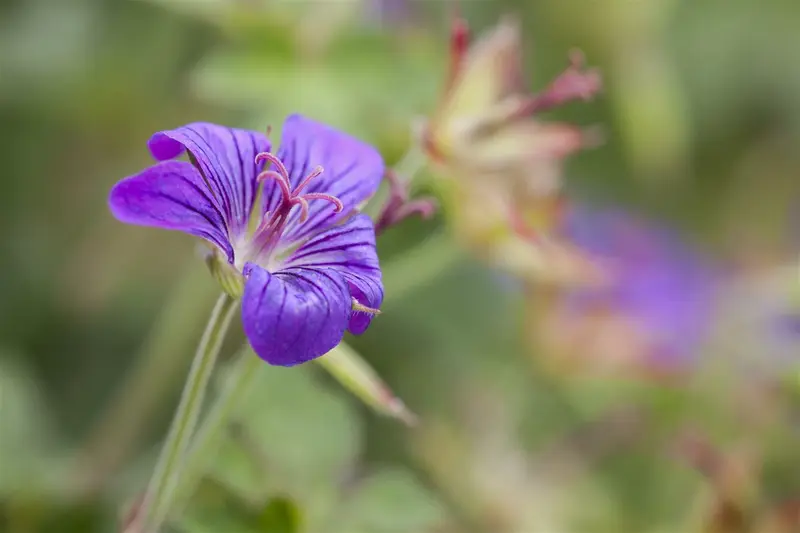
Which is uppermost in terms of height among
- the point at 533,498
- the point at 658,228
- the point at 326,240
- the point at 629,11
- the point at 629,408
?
the point at 629,11

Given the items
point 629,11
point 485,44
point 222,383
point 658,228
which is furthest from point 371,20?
point 658,228

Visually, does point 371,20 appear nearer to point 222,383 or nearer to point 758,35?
point 222,383

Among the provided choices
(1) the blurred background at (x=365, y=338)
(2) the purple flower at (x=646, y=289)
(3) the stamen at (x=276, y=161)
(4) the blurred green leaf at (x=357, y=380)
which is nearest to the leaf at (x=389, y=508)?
(1) the blurred background at (x=365, y=338)

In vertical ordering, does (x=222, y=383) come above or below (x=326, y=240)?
below

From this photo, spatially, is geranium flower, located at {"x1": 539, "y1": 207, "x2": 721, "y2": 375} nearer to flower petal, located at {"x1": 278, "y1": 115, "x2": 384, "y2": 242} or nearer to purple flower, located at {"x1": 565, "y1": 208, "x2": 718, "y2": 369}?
purple flower, located at {"x1": 565, "y1": 208, "x2": 718, "y2": 369}

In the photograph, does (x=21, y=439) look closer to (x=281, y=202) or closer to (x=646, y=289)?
(x=281, y=202)

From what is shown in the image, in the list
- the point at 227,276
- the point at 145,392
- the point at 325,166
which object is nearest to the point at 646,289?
the point at 145,392

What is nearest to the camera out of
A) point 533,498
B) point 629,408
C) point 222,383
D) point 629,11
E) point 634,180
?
point 222,383
